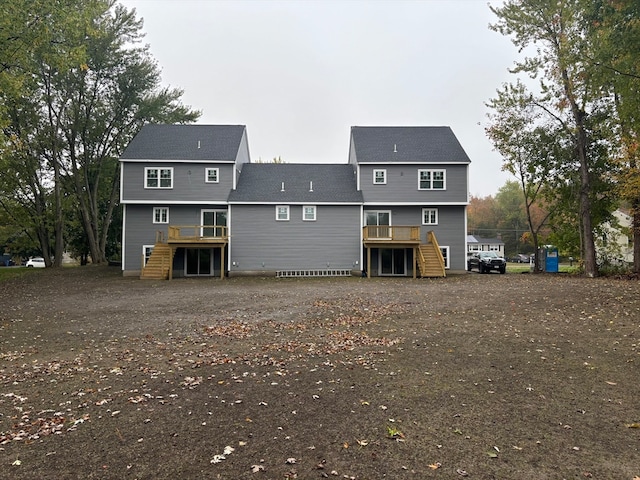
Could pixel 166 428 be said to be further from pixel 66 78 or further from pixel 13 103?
pixel 66 78

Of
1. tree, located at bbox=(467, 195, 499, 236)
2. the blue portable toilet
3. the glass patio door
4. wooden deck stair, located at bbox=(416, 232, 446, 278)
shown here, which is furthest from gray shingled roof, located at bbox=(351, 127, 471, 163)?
tree, located at bbox=(467, 195, 499, 236)

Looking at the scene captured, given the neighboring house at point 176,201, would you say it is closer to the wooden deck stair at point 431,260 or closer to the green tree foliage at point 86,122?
the green tree foliage at point 86,122

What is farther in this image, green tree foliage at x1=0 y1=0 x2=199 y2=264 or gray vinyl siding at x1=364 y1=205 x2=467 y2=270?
green tree foliage at x1=0 y1=0 x2=199 y2=264

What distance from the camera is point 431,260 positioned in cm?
2395

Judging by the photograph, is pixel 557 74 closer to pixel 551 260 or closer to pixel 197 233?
pixel 551 260

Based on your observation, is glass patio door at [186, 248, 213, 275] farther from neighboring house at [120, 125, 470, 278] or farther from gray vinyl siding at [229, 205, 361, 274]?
gray vinyl siding at [229, 205, 361, 274]

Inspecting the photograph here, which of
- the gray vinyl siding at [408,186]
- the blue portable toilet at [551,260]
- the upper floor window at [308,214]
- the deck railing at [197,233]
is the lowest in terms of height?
the blue portable toilet at [551,260]

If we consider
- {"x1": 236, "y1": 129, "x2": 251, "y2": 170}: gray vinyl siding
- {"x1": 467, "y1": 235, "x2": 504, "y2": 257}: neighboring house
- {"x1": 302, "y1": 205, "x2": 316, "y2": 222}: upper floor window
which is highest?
{"x1": 236, "y1": 129, "x2": 251, "y2": 170}: gray vinyl siding

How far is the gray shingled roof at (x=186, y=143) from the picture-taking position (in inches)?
995

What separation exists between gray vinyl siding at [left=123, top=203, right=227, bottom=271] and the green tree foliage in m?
8.27

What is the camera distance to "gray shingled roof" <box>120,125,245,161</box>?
995 inches

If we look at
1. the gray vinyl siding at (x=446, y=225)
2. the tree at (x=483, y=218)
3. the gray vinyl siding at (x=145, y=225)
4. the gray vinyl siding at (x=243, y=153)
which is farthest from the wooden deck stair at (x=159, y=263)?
the tree at (x=483, y=218)

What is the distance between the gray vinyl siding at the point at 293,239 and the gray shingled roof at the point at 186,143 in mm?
4014

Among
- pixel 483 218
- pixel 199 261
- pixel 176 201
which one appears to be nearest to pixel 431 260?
pixel 199 261
